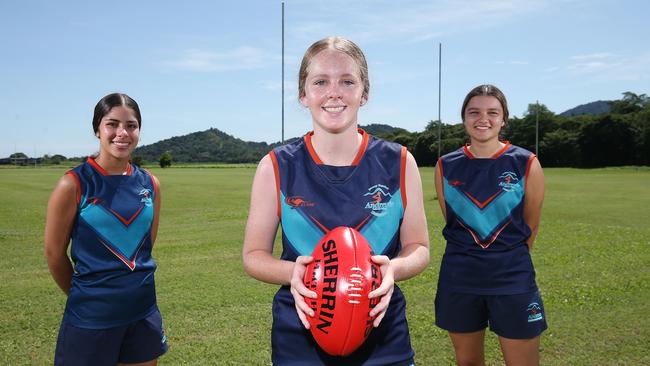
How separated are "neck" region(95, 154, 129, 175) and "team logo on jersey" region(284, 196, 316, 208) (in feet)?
5.36

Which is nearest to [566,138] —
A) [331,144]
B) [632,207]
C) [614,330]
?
[632,207]

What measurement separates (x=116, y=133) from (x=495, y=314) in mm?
2894

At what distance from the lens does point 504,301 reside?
3.48m

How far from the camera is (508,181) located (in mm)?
3717

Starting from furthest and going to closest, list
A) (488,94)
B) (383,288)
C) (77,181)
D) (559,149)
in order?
(559,149)
(488,94)
(77,181)
(383,288)

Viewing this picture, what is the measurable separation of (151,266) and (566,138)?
267 ft

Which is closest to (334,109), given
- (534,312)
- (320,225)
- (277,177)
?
(277,177)

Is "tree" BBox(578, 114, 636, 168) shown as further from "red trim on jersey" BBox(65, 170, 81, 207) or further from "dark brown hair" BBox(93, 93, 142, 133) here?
"red trim on jersey" BBox(65, 170, 81, 207)

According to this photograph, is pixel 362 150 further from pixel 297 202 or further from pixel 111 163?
pixel 111 163

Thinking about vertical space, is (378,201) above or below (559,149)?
→ below

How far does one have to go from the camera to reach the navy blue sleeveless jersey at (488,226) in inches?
139

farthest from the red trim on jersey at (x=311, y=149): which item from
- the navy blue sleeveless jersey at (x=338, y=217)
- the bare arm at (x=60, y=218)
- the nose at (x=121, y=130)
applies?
the bare arm at (x=60, y=218)

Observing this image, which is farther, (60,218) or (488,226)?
(488,226)

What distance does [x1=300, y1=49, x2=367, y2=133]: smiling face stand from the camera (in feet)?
7.61
